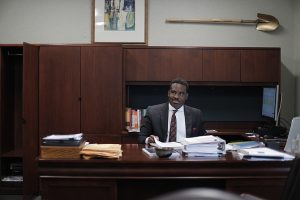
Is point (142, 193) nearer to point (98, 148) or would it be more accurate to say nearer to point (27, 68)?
point (98, 148)

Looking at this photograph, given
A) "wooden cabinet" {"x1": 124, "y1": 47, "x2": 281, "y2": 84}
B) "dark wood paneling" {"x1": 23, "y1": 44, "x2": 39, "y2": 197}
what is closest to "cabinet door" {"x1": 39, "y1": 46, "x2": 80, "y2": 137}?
"dark wood paneling" {"x1": 23, "y1": 44, "x2": 39, "y2": 197}

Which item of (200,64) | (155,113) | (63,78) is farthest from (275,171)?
(63,78)

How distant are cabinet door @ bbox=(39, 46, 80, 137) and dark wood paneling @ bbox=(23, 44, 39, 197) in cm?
10

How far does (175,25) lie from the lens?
4.88 meters

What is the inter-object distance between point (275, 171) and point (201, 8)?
3013mm

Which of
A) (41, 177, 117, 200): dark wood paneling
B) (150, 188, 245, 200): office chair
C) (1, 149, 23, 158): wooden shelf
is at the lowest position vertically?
(1, 149, 23, 158): wooden shelf

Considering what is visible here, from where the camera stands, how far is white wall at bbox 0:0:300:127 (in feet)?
16.0

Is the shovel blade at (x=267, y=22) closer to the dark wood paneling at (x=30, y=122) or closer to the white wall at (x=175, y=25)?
the white wall at (x=175, y=25)

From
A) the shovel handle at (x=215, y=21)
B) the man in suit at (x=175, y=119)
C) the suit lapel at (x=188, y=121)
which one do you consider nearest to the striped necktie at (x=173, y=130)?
the man in suit at (x=175, y=119)

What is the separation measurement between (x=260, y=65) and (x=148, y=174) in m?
2.69

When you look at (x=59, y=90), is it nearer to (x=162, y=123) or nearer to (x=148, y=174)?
(x=162, y=123)

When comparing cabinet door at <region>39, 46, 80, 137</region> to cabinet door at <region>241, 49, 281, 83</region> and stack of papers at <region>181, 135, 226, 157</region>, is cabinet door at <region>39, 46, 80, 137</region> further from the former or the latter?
stack of papers at <region>181, 135, 226, 157</region>

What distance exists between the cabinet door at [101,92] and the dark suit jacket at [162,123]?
3.53ft

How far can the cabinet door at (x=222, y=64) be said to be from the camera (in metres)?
4.51
